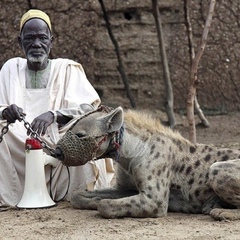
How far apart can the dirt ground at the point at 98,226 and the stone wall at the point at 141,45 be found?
4.70 metres

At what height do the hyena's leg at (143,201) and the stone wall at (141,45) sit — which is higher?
the stone wall at (141,45)

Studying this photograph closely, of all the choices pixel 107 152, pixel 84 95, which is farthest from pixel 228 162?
pixel 84 95

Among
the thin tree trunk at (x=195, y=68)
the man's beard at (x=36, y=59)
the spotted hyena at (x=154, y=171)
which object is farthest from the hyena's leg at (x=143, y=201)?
the thin tree trunk at (x=195, y=68)

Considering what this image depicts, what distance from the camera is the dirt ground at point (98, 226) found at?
436cm

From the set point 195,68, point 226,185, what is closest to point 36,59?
point 226,185

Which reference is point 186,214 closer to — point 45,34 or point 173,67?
point 45,34

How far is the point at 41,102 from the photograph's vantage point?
5.72 metres

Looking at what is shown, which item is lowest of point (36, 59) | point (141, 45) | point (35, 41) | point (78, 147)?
point (78, 147)

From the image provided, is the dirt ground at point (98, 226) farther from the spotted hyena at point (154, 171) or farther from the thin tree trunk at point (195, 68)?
the thin tree trunk at point (195, 68)

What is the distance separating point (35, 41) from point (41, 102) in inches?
19.0

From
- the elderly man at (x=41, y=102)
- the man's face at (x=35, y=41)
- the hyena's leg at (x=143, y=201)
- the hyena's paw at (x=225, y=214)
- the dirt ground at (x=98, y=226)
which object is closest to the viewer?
the dirt ground at (x=98, y=226)

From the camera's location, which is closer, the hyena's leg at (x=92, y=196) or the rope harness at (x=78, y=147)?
the rope harness at (x=78, y=147)

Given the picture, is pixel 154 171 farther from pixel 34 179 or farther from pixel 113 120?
pixel 34 179

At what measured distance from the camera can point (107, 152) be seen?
489cm
